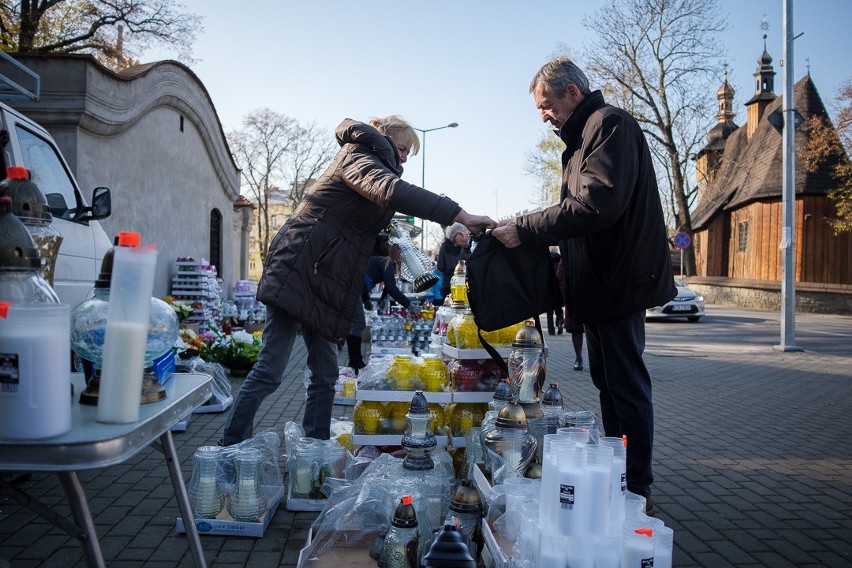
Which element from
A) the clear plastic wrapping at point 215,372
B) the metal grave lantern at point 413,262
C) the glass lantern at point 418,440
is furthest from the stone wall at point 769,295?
the glass lantern at point 418,440

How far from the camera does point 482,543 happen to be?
2844mm

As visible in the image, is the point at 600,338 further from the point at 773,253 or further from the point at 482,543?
the point at 773,253

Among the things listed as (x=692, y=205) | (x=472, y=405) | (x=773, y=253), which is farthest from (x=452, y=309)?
(x=692, y=205)

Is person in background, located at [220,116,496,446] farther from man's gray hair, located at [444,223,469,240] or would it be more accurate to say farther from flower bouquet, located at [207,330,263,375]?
flower bouquet, located at [207,330,263,375]

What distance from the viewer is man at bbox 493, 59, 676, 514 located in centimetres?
324

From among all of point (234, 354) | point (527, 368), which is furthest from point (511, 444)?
point (234, 354)

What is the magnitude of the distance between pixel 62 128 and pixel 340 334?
24.4ft

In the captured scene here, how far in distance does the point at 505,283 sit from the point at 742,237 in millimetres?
42087

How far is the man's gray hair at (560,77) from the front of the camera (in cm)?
361

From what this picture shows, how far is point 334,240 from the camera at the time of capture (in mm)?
3873

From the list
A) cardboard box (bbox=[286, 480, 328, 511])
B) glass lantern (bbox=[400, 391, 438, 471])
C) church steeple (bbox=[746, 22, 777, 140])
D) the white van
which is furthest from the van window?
church steeple (bbox=[746, 22, 777, 140])

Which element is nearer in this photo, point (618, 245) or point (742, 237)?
point (618, 245)

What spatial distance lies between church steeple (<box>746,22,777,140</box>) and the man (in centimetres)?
5153

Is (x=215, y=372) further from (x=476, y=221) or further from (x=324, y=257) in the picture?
(x=476, y=221)
